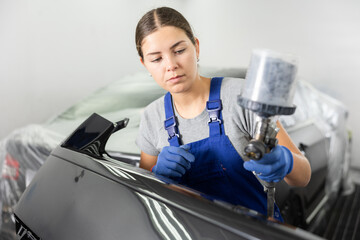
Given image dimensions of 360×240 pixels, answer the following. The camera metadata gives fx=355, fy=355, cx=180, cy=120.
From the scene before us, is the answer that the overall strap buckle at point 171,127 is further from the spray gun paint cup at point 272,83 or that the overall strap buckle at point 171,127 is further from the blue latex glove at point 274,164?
the spray gun paint cup at point 272,83

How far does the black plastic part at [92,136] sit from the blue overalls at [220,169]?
0.93 feet

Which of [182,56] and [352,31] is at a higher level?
[182,56]

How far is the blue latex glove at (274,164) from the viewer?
71 cm

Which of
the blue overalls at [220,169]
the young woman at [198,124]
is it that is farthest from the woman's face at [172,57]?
the blue overalls at [220,169]

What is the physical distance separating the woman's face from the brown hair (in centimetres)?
1

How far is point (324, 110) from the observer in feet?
9.66

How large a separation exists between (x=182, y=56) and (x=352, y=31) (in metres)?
2.95

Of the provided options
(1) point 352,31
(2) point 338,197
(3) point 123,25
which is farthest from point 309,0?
(3) point 123,25

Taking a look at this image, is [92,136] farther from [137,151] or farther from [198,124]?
[137,151]

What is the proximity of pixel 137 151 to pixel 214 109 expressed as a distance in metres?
0.68

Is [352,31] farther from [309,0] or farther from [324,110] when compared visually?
[324,110]

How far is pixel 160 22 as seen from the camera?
3.08 feet

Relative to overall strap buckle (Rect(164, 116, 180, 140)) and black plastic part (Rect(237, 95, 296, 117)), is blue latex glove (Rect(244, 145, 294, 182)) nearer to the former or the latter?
black plastic part (Rect(237, 95, 296, 117))

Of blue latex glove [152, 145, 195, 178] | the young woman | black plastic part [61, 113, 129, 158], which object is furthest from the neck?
black plastic part [61, 113, 129, 158]
